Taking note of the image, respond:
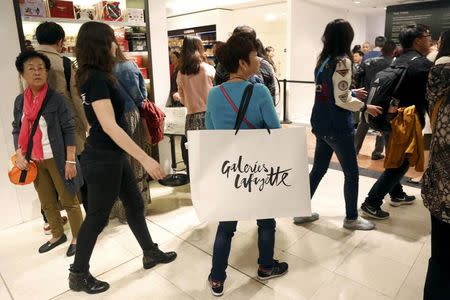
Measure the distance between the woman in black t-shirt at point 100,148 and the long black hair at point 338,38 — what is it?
4.51 feet

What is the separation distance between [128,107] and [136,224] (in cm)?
97

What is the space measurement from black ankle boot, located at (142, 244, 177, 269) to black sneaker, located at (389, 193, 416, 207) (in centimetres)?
203

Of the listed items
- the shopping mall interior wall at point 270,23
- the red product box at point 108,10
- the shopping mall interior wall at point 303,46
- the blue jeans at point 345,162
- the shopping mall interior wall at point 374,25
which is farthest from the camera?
the shopping mall interior wall at point 374,25

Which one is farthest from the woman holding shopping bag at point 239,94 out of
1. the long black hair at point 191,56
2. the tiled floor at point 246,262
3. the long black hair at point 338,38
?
the long black hair at point 191,56

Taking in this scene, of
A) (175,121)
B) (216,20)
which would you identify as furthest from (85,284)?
(216,20)

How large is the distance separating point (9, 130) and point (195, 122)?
4.95 ft

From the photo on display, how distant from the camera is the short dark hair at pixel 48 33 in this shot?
92.6 inches

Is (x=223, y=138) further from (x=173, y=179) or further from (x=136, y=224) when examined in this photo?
(x=173, y=179)

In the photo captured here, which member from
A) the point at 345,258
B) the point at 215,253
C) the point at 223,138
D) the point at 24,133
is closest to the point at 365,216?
the point at 345,258

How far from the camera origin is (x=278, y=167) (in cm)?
150

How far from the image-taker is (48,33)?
2359mm

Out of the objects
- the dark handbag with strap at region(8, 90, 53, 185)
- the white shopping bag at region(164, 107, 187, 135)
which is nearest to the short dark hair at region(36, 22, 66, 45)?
the dark handbag with strap at region(8, 90, 53, 185)

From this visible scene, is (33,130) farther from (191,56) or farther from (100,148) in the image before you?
(191,56)

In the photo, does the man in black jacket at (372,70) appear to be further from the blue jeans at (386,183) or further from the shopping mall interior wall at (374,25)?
the shopping mall interior wall at (374,25)
